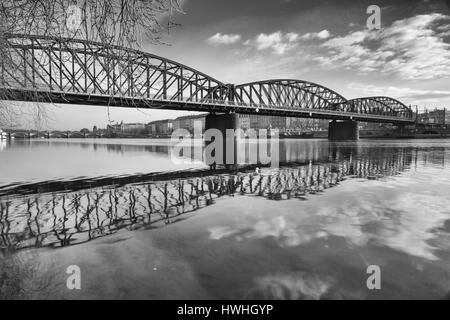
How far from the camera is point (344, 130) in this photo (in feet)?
383

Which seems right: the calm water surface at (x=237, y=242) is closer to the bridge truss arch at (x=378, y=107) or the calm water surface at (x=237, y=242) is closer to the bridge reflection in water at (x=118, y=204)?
the bridge reflection in water at (x=118, y=204)

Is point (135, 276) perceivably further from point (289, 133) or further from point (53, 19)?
point (289, 133)

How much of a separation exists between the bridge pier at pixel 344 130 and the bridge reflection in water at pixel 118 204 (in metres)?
106

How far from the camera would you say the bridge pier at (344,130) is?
372 feet

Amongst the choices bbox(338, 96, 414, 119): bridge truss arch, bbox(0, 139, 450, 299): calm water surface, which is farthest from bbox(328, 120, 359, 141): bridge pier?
bbox(0, 139, 450, 299): calm water surface

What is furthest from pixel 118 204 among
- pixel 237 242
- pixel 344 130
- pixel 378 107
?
pixel 378 107

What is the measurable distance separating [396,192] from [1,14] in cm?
1354

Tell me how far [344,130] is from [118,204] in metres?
120

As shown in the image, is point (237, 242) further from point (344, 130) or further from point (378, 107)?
point (378, 107)

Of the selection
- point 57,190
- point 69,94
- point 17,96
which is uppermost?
point 69,94

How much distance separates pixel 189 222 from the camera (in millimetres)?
7812

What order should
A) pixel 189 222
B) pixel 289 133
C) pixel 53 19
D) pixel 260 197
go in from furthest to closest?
pixel 289 133
pixel 260 197
pixel 189 222
pixel 53 19

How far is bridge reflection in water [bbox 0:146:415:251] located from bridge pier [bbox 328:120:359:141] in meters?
106
